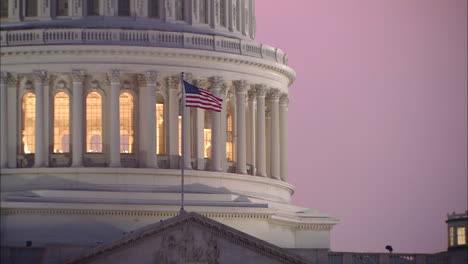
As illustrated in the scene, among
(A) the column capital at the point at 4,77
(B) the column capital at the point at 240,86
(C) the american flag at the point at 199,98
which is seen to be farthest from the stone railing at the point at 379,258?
(A) the column capital at the point at 4,77

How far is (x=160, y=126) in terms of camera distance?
516ft

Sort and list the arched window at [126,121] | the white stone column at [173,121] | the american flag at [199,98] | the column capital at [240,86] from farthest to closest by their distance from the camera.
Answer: the column capital at [240,86] → the arched window at [126,121] → the white stone column at [173,121] → the american flag at [199,98]

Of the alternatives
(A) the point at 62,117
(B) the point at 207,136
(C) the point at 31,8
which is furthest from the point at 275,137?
(C) the point at 31,8

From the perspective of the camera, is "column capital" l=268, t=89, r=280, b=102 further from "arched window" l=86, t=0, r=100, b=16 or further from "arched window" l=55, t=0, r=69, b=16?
"arched window" l=55, t=0, r=69, b=16

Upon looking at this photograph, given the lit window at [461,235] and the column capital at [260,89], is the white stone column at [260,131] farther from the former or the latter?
the lit window at [461,235]

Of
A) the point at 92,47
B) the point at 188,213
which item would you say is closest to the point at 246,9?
the point at 92,47

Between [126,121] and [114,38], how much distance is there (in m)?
6.11

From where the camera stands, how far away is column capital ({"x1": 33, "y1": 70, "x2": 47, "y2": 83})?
15325cm

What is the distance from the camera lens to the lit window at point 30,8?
15575 centimetres

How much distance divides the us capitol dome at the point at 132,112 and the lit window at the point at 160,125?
7 cm

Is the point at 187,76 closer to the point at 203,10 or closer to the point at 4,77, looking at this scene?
the point at 203,10

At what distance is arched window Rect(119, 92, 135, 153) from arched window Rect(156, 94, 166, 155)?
1.85m

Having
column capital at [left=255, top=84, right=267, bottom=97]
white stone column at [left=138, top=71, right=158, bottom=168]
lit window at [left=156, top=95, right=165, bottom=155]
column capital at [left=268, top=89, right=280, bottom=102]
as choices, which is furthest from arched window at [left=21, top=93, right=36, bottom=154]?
column capital at [left=268, top=89, right=280, bottom=102]

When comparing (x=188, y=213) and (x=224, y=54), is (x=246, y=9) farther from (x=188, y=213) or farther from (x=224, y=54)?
(x=188, y=213)
